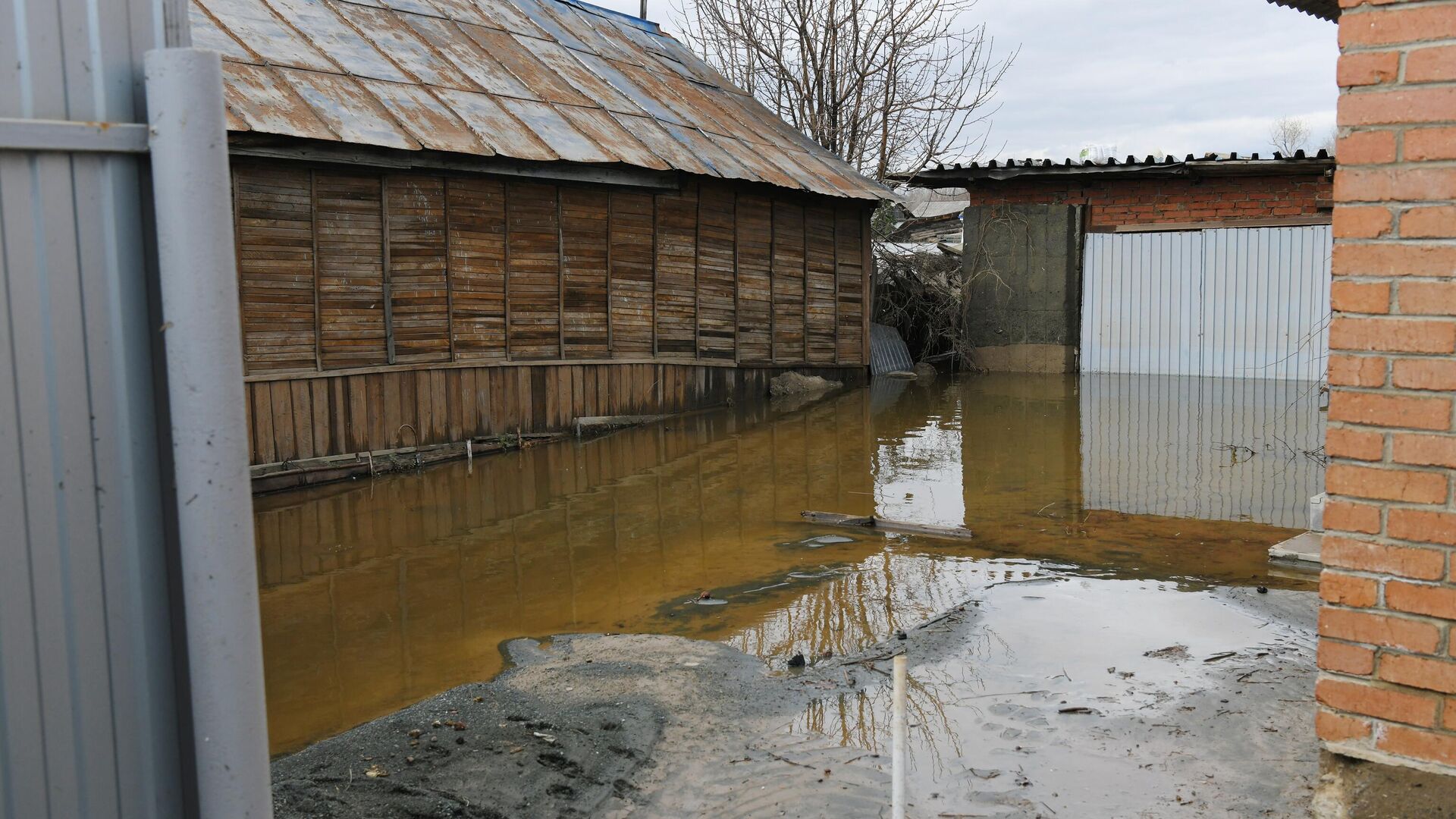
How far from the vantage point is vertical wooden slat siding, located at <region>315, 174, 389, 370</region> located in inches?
383

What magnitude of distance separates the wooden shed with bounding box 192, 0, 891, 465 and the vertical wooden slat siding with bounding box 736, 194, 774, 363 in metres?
0.04

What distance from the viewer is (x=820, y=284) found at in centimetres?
1614

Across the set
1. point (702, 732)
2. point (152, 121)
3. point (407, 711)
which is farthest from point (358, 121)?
point (152, 121)

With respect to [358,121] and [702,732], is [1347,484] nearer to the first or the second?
[702,732]

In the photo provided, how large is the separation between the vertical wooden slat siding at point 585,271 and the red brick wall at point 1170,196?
781 centimetres

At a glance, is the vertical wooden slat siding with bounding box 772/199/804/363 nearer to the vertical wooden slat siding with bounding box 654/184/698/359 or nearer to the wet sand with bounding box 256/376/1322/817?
the vertical wooden slat siding with bounding box 654/184/698/359

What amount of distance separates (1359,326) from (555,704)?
303 cm

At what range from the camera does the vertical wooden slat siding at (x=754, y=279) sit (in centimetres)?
1452

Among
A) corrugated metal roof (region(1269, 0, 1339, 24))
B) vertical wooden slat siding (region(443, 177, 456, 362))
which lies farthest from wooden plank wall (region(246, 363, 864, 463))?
corrugated metal roof (region(1269, 0, 1339, 24))

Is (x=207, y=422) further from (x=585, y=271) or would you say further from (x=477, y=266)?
(x=585, y=271)

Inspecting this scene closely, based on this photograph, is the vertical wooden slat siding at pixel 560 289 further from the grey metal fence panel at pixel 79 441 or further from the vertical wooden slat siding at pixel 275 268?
the grey metal fence panel at pixel 79 441

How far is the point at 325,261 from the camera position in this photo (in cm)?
973

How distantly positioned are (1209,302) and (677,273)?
8175 millimetres

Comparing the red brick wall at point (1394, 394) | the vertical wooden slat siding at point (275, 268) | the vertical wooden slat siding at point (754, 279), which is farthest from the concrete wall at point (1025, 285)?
the red brick wall at point (1394, 394)
